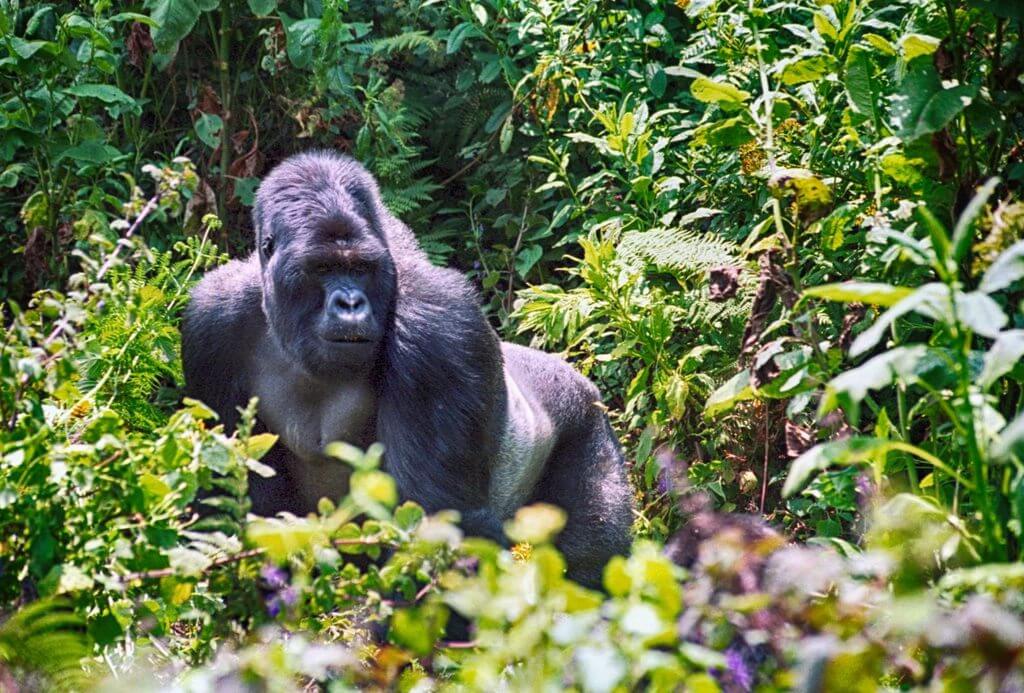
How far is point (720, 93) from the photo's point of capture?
2830mm

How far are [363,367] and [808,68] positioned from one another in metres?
1.28

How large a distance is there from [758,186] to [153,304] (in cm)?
172

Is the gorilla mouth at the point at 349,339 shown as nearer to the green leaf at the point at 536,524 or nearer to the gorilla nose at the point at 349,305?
the gorilla nose at the point at 349,305

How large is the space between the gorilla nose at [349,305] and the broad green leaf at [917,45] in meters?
1.34

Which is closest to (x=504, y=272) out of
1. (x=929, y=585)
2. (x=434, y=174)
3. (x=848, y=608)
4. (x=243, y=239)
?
(x=434, y=174)

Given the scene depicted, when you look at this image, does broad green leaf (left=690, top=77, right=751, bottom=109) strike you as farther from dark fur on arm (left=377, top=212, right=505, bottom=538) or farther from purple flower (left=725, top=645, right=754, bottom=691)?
purple flower (left=725, top=645, right=754, bottom=691)

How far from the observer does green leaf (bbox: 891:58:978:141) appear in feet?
8.13

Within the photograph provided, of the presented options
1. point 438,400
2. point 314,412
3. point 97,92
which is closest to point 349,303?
point 438,400

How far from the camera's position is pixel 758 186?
11.9 ft

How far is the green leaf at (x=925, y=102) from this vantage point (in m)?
2.48

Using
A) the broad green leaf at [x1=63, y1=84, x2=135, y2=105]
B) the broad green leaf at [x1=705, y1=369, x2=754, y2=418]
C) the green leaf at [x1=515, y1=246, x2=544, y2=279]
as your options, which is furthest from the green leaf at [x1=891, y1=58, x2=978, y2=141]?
the broad green leaf at [x1=63, y1=84, x2=135, y2=105]

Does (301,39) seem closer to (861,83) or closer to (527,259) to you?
(527,259)

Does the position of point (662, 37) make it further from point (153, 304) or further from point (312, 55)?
point (153, 304)

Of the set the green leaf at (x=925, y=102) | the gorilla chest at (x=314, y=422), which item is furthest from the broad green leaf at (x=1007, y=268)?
the gorilla chest at (x=314, y=422)
